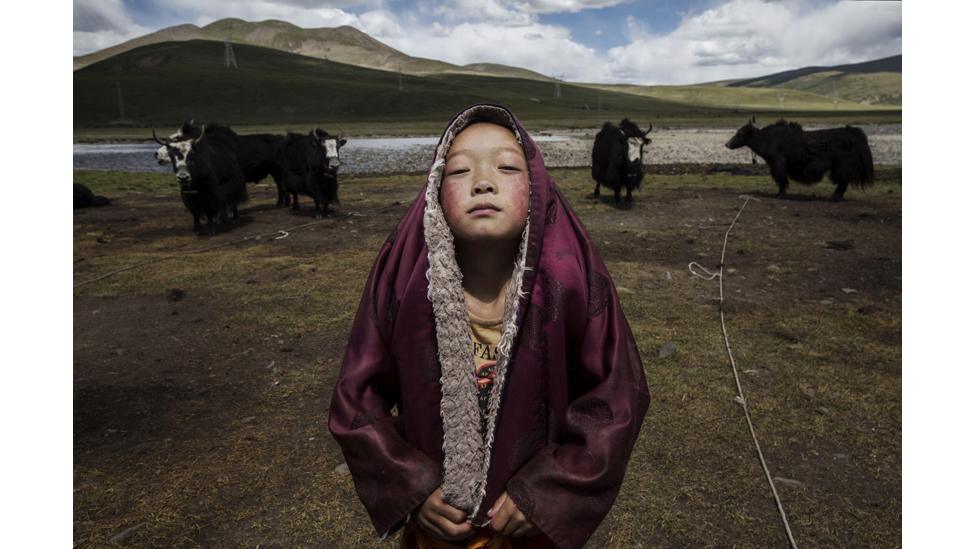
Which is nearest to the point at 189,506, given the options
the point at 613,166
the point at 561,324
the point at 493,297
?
the point at 493,297

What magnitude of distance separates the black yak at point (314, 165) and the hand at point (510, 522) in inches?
450

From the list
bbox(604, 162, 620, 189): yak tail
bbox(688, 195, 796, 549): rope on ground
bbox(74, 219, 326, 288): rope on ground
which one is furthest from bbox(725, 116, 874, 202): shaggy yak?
bbox(74, 219, 326, 288): rope on ground

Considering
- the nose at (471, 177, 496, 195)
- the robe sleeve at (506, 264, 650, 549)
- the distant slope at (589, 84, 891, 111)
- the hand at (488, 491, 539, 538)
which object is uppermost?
the distant slope at (589, 84, 891, 111)

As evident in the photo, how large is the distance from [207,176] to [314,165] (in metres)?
2.37

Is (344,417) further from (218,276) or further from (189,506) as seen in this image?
(218,276)

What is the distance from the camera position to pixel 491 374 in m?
1.79

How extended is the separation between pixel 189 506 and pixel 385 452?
2.40 meters

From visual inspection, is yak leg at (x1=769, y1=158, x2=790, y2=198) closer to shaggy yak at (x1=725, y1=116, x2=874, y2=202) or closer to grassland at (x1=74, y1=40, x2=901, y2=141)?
shaggy yak at (x1=725, y1=116, x2=874, y2=202)

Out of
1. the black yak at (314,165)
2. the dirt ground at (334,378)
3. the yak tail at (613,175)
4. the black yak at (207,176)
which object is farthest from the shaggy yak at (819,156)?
the black yak at (207,176)

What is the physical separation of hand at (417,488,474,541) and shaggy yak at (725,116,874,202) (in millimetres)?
14929

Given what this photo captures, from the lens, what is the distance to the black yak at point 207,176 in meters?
9.98

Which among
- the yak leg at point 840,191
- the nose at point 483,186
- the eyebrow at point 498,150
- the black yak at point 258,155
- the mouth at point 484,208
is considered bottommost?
the mouth at point 484,208

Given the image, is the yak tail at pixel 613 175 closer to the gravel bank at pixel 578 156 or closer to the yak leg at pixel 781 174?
the yak leg at pixel 781 174

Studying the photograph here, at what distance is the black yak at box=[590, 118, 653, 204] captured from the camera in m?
12.6
